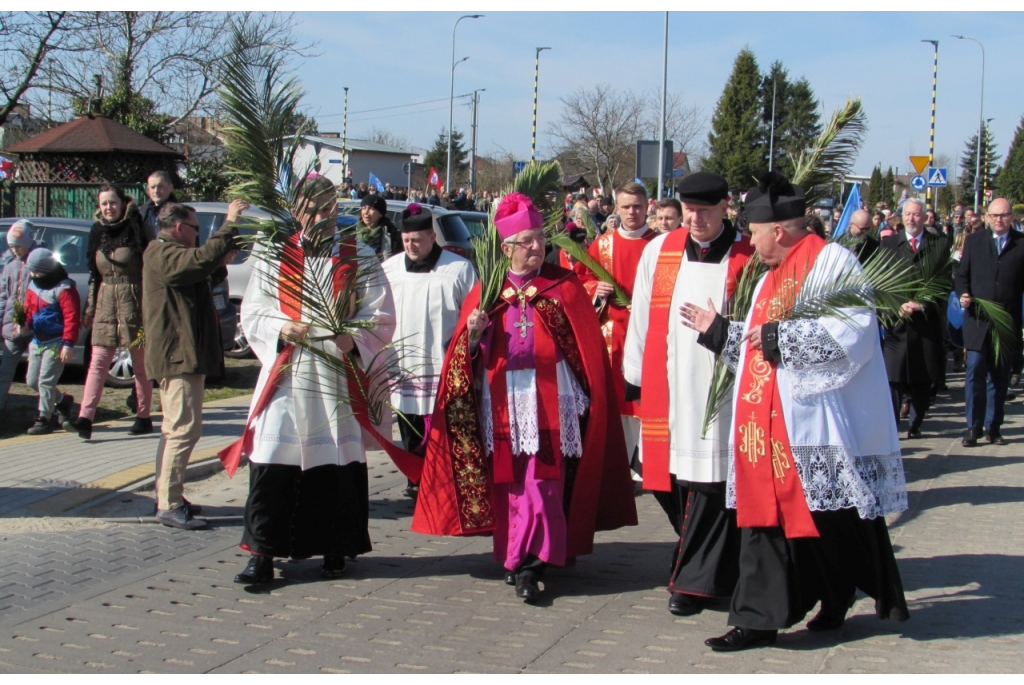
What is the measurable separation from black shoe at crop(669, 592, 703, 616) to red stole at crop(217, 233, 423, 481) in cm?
151

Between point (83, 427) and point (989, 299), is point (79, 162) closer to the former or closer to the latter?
point (83, 427)

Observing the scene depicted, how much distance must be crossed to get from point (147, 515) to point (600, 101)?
119ft

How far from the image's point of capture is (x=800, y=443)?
15.0ft

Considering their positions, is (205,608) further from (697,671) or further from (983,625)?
(983,625)

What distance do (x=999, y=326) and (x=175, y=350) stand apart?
6785 mm

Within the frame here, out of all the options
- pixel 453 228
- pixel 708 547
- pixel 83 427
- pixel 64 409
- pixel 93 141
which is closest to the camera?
pixel 708 547

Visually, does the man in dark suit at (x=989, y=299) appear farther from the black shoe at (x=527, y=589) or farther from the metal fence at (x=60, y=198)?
the metal fence at (x=60, y=198)

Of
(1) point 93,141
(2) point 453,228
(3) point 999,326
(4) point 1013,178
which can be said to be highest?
(4) point 1013,178

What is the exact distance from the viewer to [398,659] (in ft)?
15.2

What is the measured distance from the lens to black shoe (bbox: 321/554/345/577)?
19.2 ft

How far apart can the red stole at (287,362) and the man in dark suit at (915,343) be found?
5.93m

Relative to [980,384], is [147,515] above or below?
below

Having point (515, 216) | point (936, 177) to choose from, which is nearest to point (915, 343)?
point (515, 216)

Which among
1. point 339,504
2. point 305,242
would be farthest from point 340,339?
point 339,504
